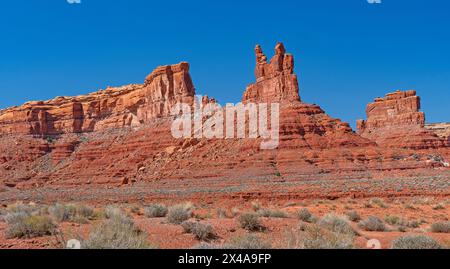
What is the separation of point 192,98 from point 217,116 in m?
13.8

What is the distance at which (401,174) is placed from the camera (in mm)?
51281

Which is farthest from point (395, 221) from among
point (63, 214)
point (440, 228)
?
point (63, 214)

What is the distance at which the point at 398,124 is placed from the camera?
10738cm

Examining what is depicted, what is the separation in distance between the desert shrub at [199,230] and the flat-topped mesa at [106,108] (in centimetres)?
7335

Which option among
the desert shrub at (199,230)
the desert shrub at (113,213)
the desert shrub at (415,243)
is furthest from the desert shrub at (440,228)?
the desert shrub at (113,213)

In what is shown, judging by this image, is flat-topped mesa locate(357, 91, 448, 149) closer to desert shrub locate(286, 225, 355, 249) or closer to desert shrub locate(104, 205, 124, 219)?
desert shrub locate(104, 205, 124, 219)

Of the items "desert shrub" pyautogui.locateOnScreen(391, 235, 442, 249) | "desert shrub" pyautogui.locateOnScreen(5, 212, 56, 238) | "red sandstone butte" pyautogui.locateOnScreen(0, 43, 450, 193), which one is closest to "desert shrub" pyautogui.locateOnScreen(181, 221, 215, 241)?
"desert shrub" pyautogui.locateOnScreen(5, 212, 56, 238)

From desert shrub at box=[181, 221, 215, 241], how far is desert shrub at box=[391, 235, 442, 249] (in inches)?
178

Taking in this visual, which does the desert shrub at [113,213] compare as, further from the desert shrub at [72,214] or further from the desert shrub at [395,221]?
the desert shrub at [395,221]

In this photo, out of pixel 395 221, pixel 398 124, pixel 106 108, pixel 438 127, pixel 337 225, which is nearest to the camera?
pixel 337 225

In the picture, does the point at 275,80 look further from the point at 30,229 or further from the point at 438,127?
the point at 438,127

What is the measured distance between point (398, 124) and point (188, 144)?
6277 cm

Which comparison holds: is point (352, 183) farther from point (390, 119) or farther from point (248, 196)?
point (390, 119)

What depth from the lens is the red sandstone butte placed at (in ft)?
176
